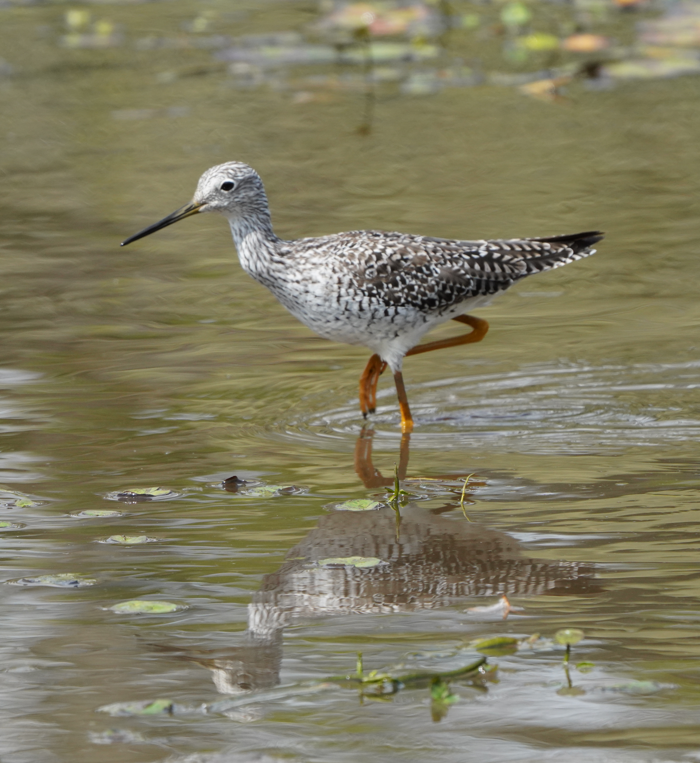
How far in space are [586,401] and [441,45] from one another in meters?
12.6

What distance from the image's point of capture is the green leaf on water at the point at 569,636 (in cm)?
427

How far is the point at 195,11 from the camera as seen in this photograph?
22328 millimetres

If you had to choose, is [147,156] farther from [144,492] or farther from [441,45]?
[144,492]

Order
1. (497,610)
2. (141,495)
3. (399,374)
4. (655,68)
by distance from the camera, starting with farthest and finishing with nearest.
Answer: (655,68), (399,374), (141,495), (497,610)

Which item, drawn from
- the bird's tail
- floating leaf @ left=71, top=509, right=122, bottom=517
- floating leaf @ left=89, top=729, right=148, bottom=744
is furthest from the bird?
floating leaf @ left=89, top=729, right=148, bottom=744

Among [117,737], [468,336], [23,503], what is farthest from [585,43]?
Result: [117,737]

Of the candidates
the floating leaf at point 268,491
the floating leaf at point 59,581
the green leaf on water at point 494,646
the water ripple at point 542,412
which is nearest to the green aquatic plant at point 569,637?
the green leaf on water at point 494,646

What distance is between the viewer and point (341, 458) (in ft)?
22.5

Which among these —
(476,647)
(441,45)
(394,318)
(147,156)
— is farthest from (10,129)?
(476,647)

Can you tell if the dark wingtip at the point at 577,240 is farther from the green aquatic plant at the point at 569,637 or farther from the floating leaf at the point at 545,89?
the floating leaf at the point at 545,89

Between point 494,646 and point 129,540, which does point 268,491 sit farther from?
point 494,646

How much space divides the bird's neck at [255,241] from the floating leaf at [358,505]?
215cm

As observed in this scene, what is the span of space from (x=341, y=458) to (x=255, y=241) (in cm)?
163

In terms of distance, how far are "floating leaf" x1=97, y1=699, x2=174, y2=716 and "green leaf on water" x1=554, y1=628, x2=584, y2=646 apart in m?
1.28
